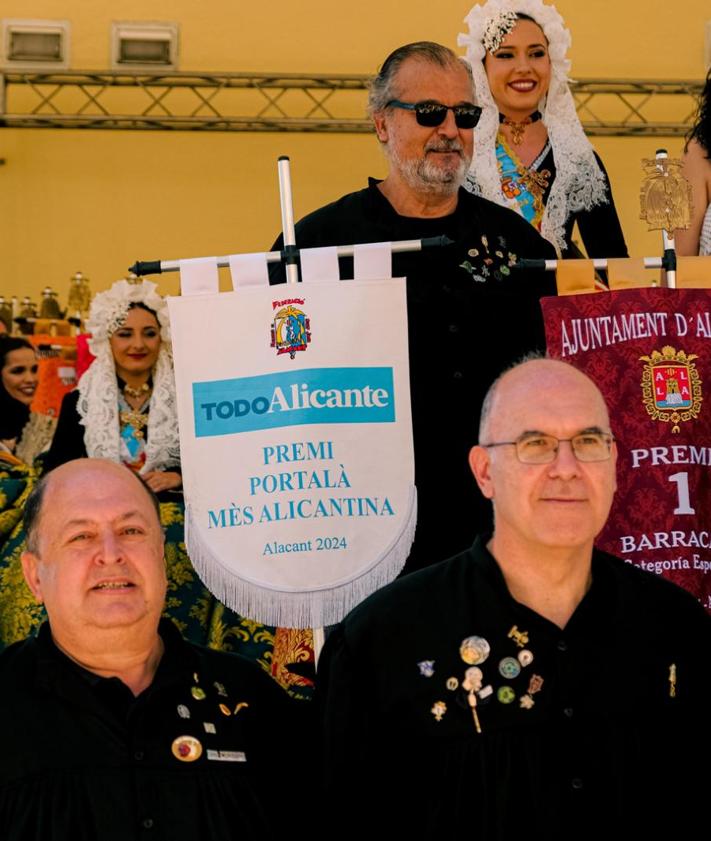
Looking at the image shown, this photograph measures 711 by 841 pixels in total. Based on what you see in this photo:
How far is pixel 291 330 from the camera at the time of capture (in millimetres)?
4023

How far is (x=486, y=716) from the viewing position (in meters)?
2.86

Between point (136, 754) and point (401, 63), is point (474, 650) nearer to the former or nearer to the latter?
point (136, 754)

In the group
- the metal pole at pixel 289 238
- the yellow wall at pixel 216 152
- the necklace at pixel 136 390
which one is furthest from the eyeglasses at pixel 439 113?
the yellow wall at pixel 216 152

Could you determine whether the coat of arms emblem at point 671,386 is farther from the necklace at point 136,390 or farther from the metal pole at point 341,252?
the necklace at point 136,390

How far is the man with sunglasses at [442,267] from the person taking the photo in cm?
416

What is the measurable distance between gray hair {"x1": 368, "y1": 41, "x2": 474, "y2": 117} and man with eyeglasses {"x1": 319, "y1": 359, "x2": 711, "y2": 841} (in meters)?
1.49

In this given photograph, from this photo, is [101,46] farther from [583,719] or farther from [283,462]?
[583,719]

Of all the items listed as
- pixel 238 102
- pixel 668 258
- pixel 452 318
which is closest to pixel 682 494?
pixel 668 258

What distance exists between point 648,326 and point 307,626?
3.86ft

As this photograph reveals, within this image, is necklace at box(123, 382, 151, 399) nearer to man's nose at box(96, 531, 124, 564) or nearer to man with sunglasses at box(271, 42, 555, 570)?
man with sunglasses at box(271, 42, 555, 570)

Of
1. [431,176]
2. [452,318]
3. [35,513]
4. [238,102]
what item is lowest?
[35,513]

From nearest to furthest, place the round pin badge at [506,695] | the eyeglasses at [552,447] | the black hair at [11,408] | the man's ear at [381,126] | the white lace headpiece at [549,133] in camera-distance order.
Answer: the round pin badge at [506,695] < the eyeglasses at [552,447] < the man's ear at [381,126] < the white lace headpiece at [549,133] < the black hair at [11,408]

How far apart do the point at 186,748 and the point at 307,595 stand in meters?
1.09

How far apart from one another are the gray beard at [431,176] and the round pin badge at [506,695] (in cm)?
179
